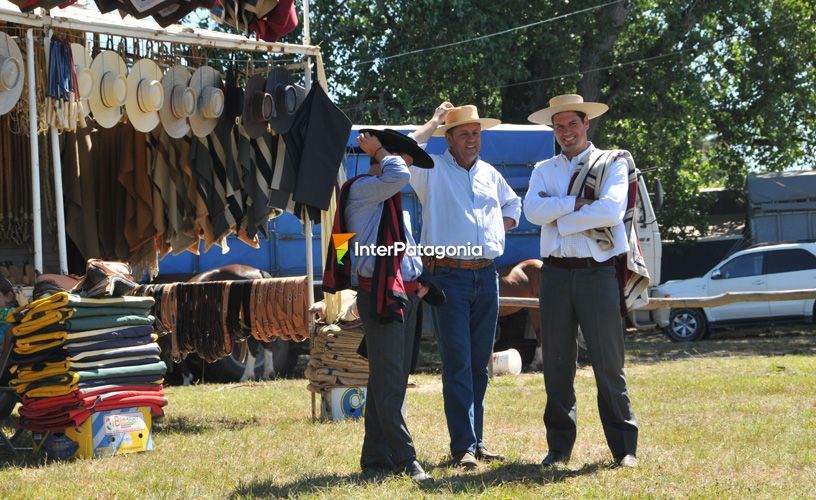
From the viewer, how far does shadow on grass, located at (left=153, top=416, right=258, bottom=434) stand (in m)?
7.95

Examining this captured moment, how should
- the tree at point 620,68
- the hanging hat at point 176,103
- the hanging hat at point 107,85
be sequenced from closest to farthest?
1. the hanging hat at point 107,85
2. the hanging hat at point 176,103
3. the tree at point 620,68

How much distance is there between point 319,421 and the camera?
27.1ft

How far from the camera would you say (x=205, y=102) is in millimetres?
7832

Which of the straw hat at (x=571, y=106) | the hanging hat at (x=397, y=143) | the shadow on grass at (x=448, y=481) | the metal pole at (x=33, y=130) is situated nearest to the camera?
the shadow on grass at (x=448, y=481)

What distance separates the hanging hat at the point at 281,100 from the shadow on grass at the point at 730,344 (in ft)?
26.6

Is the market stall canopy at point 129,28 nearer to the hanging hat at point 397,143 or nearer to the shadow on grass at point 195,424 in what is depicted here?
the hanging hat at point 397,143

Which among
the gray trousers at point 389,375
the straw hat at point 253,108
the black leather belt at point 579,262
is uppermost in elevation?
the straw hat at point 253,108

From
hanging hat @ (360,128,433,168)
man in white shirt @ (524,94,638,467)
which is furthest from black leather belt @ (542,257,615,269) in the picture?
hanging hat @ (360,128,433,168)

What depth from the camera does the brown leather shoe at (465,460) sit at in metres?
5.93

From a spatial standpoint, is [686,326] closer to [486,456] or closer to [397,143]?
[486,456]

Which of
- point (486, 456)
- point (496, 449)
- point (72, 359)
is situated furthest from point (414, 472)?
point (72, 359)

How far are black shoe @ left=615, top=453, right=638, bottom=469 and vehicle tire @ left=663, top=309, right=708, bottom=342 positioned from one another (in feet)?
43.5

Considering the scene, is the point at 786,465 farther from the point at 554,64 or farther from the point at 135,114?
the point at 554,64

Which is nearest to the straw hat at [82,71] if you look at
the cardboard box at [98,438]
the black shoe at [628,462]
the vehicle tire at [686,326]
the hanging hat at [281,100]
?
the hanging hat at [281,100]
